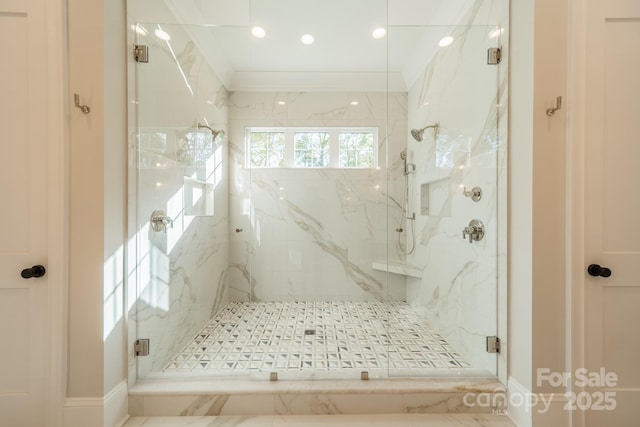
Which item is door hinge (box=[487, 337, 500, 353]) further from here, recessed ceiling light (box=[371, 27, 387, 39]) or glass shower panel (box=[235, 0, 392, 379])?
recessed ceiling light (box=[371, 27, 387, 39])

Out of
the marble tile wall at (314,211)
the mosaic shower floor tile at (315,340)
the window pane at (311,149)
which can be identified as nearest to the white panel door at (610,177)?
the mosaic shower floor tile at (315,340)

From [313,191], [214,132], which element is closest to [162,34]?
[214,132]

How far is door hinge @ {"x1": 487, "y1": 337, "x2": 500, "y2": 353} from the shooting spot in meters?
1.45

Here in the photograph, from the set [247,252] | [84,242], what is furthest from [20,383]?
[247,252]

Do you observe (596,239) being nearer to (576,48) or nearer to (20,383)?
(576,48)

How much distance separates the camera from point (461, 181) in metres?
1.83

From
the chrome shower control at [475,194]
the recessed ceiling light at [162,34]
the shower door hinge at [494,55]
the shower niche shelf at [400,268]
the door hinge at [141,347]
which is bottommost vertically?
the door hinge at [141,347]

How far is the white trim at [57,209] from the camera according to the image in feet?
3.91

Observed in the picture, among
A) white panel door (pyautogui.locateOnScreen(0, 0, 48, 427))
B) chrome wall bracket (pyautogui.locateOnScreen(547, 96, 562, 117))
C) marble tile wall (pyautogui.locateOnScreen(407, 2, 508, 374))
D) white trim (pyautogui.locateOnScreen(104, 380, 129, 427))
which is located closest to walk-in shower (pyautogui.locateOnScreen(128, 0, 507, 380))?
marble tile wall (pyautogui.locateOnScreen(407, 2, 508, 374))

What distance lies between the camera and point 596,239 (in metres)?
1.21

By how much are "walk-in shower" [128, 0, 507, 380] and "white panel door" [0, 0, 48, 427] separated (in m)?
0.35

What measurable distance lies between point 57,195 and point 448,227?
2.33 metres

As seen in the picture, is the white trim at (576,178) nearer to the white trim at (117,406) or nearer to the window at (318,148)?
the window at (318,148)

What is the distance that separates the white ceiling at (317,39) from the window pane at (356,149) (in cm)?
50
